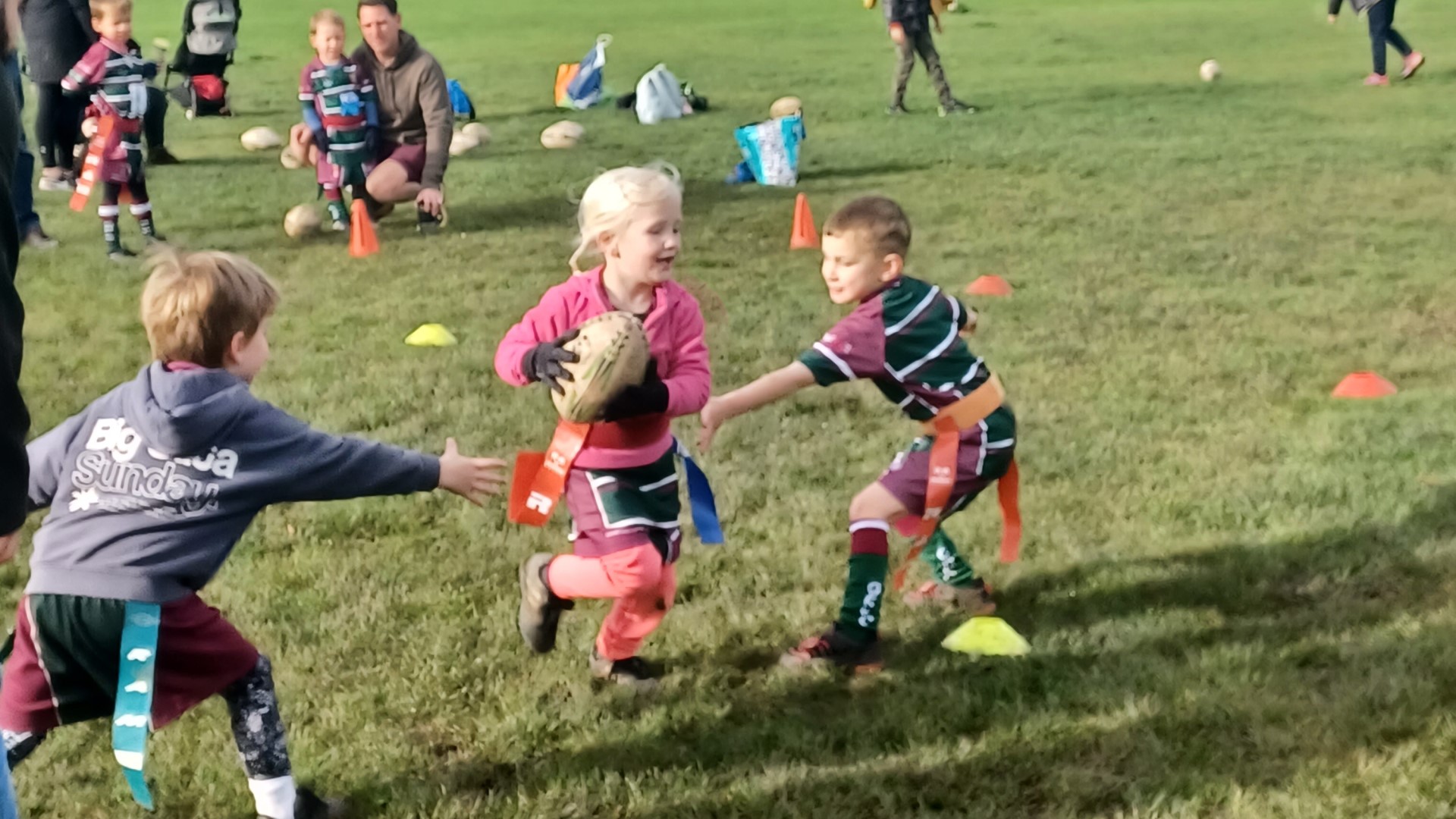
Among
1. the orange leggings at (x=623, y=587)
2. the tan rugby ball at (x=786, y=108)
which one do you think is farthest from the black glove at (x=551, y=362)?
the tan rugby ball at (x=786, y=108)

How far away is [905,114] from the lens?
16.4 meters

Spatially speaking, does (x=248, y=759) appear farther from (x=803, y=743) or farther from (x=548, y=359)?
(x=803, y=743)

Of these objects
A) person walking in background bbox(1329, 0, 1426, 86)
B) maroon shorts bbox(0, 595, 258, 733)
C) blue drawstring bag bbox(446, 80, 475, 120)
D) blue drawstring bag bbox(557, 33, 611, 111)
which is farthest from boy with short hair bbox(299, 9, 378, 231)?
person walking in background bbox(1329, 0, 1426, 86)

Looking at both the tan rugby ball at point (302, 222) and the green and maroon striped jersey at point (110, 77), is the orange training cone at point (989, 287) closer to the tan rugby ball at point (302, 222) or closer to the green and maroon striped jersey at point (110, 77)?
the tan rugby ball at point (302, 222)

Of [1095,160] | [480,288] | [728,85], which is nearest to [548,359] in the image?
[480,288]

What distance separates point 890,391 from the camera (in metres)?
4.29

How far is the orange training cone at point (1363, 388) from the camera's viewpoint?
6.47m

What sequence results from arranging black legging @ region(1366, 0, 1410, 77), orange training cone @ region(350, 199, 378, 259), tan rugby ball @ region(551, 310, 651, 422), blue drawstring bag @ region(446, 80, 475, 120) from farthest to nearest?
black legging @ region(1366, 0, 1410, 77), blue drawstring bag @ region(446, 80, 475, 120), orange training cone @ region(350, 199, 378, 259), tan rugby ball @ region(551, 310, 651, 422)

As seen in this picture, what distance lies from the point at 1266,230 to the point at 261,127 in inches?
439

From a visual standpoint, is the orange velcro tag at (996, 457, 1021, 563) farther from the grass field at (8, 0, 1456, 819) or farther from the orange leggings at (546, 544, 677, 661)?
the orange leggings at (546, 544, 677, 661)

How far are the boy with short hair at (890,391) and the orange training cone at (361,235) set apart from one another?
6.19 metres

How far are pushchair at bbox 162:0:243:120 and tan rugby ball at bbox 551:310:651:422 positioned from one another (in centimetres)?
1526

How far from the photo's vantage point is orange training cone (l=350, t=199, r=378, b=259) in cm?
963

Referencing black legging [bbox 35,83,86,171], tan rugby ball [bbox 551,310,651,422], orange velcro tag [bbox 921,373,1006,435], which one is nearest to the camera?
tan rugby ball [bbox 551,310,651,422]
